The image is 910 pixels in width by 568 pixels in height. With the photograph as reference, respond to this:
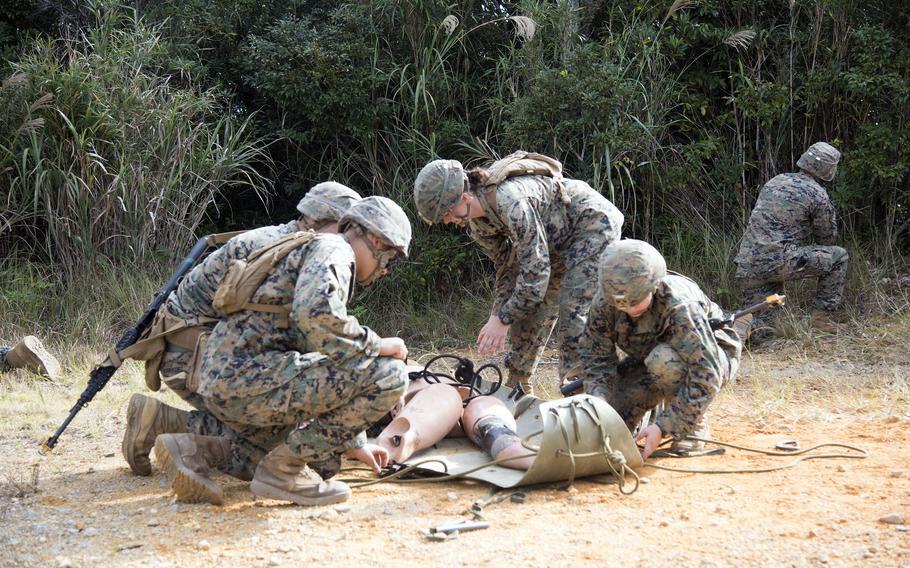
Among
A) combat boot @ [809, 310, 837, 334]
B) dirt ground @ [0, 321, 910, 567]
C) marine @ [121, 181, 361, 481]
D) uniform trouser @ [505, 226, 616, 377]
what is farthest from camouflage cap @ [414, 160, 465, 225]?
combat boot @ [809, 310, 837, 334]

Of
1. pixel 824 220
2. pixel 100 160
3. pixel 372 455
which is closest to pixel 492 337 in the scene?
pixel 372 455

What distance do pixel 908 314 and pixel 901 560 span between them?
512cm

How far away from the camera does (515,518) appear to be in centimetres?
376

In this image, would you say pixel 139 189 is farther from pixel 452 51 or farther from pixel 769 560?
pixel 769 560

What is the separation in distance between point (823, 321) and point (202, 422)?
217 inches

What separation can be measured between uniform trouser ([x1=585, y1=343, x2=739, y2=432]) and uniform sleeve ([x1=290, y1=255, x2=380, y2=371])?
4.58 ft

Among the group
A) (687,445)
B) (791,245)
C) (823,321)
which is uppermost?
(791,245)

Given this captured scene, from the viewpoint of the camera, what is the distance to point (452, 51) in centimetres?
964

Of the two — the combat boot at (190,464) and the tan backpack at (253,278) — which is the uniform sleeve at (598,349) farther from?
the combat boot at (190,464)

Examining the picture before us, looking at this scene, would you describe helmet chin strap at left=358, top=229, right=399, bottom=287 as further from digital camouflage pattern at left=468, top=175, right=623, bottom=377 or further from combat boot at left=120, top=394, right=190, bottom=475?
digital camouflage pattern at left=468, top=175, right=623, bottom=377

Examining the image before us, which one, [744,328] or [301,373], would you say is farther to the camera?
[744,328]

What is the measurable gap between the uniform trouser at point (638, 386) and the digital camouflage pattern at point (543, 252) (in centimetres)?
76

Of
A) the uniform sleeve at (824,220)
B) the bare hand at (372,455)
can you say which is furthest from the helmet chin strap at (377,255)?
the uniform sleeve at (824,220)

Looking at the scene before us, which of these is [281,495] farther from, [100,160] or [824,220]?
[824,220]
